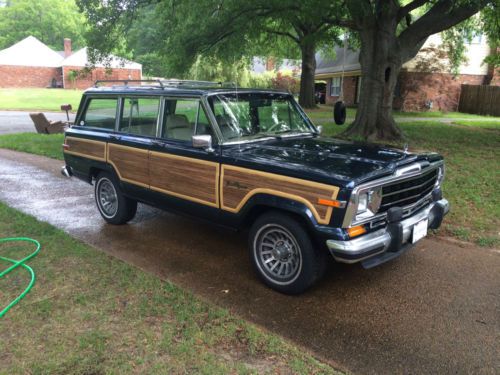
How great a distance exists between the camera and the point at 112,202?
610cm

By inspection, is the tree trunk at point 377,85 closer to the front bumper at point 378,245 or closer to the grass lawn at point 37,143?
the grass lawn at point 37,143

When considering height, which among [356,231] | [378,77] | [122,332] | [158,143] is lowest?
[122,332]

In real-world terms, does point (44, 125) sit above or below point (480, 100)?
below

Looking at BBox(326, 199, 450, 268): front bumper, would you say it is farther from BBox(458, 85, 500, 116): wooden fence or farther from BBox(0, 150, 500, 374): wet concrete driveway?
BBox(458, 85, 500, 116): wooden fence

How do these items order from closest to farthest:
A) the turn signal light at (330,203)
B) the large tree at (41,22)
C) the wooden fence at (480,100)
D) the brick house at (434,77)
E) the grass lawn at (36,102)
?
the turn signal light at (330,203) → the brick house at (434,77) → the wooden fence at (480,100) → the grass lawn at (36,102) → the large tree at (41,22)

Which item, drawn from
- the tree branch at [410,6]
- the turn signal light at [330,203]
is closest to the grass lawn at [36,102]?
the tree branch at [410,6]

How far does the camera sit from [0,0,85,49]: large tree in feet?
253

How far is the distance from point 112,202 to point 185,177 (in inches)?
70.4

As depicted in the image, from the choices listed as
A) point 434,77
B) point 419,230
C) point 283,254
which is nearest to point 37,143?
point 283,254

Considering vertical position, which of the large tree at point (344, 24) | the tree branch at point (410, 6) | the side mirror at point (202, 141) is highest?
the tree branch at point (410, 6)

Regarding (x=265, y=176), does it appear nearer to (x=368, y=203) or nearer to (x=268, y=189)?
(x=268, y=189)

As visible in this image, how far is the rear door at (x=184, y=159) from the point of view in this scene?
4570 millimetres

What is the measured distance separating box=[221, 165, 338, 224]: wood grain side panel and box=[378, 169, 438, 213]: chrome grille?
59 cm

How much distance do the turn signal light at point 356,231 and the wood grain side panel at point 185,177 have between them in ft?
4.90
